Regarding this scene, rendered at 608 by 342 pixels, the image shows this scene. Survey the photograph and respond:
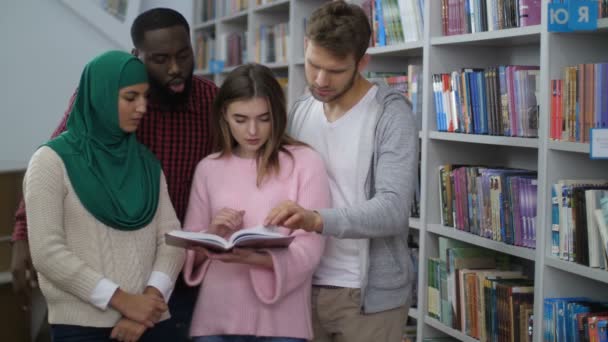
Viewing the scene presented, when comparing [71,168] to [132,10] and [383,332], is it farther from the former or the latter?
[132,10]

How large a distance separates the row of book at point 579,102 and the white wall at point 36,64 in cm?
337

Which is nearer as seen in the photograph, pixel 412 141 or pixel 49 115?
pixel 412 141

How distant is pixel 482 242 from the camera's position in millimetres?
2922

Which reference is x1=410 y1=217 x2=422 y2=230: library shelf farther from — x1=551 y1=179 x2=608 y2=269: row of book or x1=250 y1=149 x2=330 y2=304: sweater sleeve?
x1=250 y1=149 x2=330 y2=304: sweater sleeve

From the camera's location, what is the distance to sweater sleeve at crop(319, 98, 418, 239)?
1.78 meters

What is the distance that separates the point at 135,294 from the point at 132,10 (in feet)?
11.5

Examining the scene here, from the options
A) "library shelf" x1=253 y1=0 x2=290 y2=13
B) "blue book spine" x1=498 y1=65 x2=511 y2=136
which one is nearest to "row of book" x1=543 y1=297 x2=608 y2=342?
"blue book spine" x1=498 y1=65 x2=511 y2=136

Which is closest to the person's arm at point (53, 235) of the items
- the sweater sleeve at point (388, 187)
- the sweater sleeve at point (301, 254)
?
the sweater sleeve at point (301, 254)

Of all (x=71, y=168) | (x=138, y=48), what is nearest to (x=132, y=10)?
(x=138, y=48)

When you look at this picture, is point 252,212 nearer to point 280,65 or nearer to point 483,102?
point 483,102

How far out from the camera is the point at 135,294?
1.92 metres

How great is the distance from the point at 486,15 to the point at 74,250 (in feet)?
5.77

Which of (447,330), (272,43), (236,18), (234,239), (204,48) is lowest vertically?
(447,330)

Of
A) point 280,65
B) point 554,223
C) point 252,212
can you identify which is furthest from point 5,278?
point 554,223
